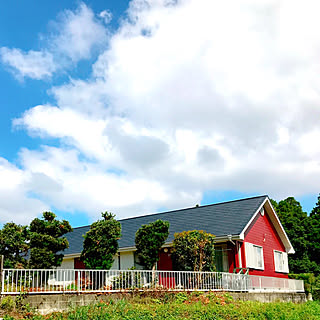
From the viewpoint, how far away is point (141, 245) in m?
19.5

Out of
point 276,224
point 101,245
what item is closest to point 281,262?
point 276,224

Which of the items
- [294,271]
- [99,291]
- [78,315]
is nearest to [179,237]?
[99,291]

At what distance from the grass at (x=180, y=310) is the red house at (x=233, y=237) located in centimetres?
448

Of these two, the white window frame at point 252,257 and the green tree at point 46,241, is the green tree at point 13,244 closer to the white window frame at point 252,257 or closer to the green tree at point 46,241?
the green tree at point 46,241

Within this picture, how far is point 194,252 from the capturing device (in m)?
20.2

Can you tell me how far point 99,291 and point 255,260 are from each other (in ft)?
42.6

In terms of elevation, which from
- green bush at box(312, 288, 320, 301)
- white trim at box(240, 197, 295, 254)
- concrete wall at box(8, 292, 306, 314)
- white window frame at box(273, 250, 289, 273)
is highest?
white trim at box(240, 197, 295, 254)

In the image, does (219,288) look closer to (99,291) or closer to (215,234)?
(215,234)

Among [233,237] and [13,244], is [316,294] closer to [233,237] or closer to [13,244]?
[233,237]

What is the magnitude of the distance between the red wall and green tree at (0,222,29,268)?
37.6 ft

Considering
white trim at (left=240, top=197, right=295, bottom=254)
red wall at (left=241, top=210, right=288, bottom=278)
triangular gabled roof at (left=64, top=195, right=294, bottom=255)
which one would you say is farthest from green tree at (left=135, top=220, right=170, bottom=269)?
red wall at (left=241, top=210, right=288, bottom=278)

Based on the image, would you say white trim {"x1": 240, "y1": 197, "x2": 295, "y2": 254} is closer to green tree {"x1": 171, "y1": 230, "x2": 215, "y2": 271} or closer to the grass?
green tree {"x1": 171, "y1": 230, "x2": 215, "y2": 271}

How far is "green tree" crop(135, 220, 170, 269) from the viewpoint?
19.2 metres

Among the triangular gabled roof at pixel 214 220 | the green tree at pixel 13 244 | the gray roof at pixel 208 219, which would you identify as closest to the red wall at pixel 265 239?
the triangular gabled roof at pixel 214 220
